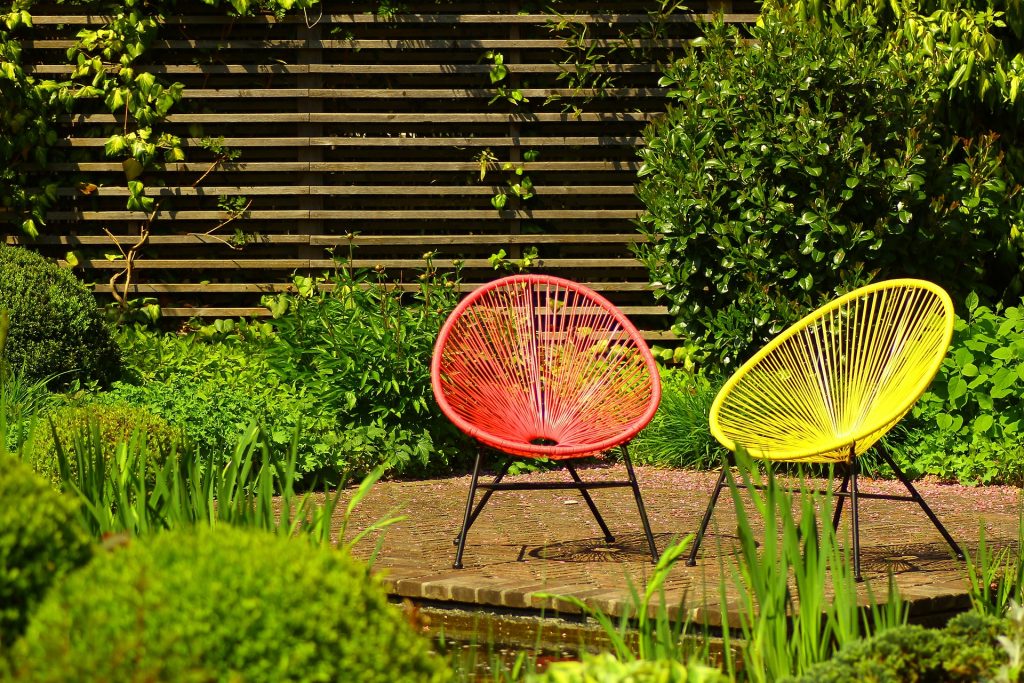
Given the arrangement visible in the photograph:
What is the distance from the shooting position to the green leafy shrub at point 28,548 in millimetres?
1356

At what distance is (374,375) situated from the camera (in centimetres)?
467

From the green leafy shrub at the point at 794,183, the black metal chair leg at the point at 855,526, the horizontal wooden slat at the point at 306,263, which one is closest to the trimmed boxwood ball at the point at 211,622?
the black metal chair leg at the point at 855,526

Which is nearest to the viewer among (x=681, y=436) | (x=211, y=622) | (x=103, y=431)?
(x=211, y=622)

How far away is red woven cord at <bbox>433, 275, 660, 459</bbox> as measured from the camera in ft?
11.4

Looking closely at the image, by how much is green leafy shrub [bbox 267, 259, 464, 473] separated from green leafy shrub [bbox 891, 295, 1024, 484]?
1.90 m

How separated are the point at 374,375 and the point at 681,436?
4.38 feet

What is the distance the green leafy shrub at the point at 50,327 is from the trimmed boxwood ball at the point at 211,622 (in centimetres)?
363

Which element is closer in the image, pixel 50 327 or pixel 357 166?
pixel 50 327

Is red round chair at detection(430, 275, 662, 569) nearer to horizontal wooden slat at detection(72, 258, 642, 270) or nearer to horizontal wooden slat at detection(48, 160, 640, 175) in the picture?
horizontal wooden slat at detection(72, 258, 642, 270)

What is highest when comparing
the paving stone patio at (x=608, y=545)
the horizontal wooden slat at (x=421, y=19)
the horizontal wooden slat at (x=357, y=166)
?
the horizontal wooden slat at (x=421, y=19)

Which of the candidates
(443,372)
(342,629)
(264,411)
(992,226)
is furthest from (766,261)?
(342,629)

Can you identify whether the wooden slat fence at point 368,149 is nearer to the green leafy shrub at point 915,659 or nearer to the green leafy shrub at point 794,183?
the green leafy shrub at point 794,183

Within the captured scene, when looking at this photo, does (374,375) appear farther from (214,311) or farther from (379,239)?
(214,311)

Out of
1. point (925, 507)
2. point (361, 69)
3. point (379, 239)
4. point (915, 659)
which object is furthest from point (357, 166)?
point (915, 659)
